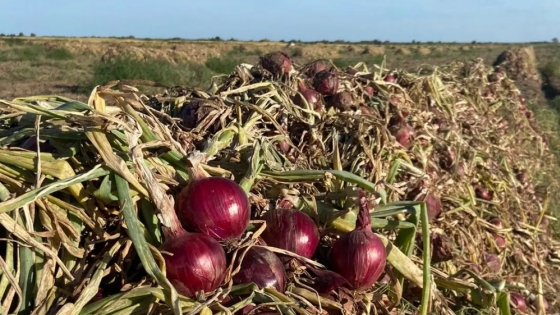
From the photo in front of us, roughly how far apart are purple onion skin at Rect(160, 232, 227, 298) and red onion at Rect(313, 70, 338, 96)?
156cm

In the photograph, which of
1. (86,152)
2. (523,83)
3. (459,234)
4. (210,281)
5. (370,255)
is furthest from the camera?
(523,83)

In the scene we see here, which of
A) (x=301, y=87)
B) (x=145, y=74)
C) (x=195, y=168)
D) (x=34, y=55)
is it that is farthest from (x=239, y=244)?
(x=34, y=55)

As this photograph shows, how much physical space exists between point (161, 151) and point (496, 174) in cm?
244

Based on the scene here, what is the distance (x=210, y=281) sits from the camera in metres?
1.20

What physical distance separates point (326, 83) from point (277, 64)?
23cm

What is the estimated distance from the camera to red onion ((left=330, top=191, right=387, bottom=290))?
4.64 feet

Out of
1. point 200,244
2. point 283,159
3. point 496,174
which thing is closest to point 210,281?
point 200,244

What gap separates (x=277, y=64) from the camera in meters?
2.69

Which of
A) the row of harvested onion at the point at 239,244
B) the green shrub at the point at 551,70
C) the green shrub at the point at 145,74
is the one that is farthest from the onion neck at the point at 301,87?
the green shrub at the point at 145,74

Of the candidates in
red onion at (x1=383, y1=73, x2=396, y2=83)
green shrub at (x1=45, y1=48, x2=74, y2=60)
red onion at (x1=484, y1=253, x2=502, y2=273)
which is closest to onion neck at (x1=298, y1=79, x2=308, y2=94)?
red onion at (x1=383, y1=73, x2=396, y2=83)

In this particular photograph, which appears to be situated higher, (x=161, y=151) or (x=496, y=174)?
(x=161, y=151)

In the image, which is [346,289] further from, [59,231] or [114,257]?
[59,231]

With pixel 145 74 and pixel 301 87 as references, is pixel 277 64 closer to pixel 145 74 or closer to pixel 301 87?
pixel 301 87

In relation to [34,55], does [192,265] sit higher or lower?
higher
